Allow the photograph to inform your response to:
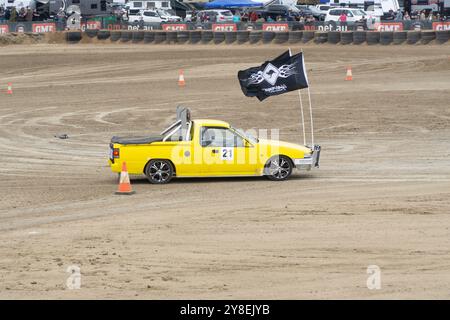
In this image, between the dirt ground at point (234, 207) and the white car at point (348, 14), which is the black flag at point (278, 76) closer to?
the dirt ground at point (234, 207)

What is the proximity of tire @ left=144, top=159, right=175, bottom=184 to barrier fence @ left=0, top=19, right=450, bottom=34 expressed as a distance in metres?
36.1

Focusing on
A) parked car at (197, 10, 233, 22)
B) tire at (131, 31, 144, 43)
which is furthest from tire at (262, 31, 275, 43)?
parked car at (197, 10, 233, 22)

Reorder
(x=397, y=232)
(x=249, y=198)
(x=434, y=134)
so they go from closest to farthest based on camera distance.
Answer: (x=397, y=232) < (x=249, y=198) < (x=434, y=134)

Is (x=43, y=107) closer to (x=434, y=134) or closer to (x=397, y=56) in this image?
(x=434, y=134)

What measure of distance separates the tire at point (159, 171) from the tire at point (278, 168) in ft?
5.85

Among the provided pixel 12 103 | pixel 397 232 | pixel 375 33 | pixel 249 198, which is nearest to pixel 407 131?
pixel 249 198

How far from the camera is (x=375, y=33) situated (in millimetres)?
50219

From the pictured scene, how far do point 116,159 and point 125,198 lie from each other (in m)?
1.30

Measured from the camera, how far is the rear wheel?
62.1 feet

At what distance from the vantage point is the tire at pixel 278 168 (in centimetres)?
1903

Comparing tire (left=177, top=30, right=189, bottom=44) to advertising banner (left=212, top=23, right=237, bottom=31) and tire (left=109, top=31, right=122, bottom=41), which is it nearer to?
tire (left=109, top=31, right=122, bottom=41)

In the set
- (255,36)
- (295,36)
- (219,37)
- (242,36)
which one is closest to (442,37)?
(295,36)

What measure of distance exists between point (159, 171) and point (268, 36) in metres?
33.8

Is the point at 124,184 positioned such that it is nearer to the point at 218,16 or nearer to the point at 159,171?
the point at 159,171
